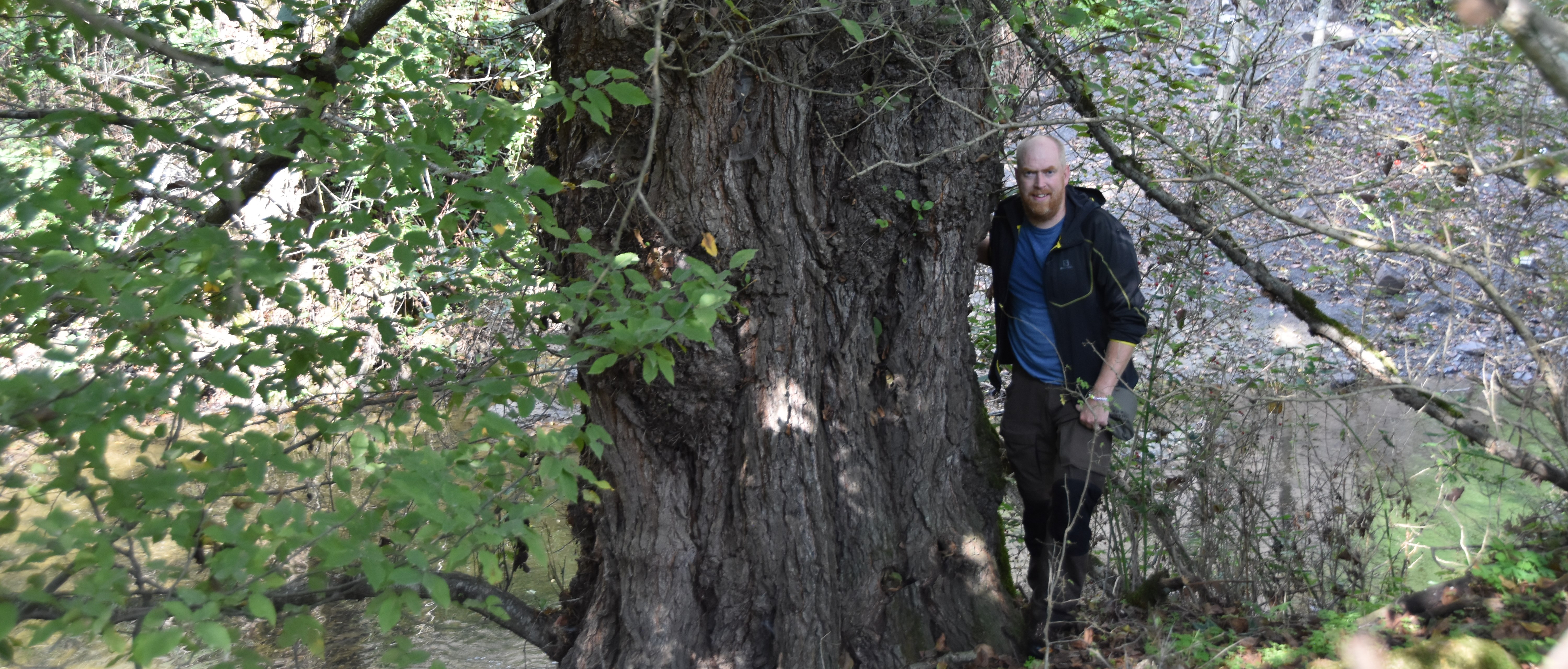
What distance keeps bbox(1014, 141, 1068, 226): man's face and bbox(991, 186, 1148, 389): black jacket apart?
0.24 ft

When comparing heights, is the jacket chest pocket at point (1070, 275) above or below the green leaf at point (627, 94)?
below

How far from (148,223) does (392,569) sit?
4.13ft

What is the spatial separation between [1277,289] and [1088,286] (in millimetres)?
959

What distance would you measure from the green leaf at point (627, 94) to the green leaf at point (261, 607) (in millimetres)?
1444

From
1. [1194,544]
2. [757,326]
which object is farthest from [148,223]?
[1194,544]

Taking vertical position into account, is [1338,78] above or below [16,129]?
above

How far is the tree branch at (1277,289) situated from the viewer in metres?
3.35

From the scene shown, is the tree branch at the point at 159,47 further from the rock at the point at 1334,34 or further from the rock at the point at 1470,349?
the rock at the point at 1470,349

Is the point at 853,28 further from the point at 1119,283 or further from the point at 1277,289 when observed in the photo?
the point at 1277,289

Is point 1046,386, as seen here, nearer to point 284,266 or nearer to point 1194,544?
point 1194,544

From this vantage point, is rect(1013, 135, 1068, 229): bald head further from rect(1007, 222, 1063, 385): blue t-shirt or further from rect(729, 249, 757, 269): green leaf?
rect(729, 249, 757, 269): green leaf

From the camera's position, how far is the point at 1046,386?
12.2 feet

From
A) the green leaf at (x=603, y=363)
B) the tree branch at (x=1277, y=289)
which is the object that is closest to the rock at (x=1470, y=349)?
the tree branch at (x=1277, y=289)

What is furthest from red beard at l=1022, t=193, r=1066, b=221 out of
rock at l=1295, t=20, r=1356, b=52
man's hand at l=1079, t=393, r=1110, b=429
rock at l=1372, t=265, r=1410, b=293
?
rock at l=1372, t=265, r=1410, b=293
